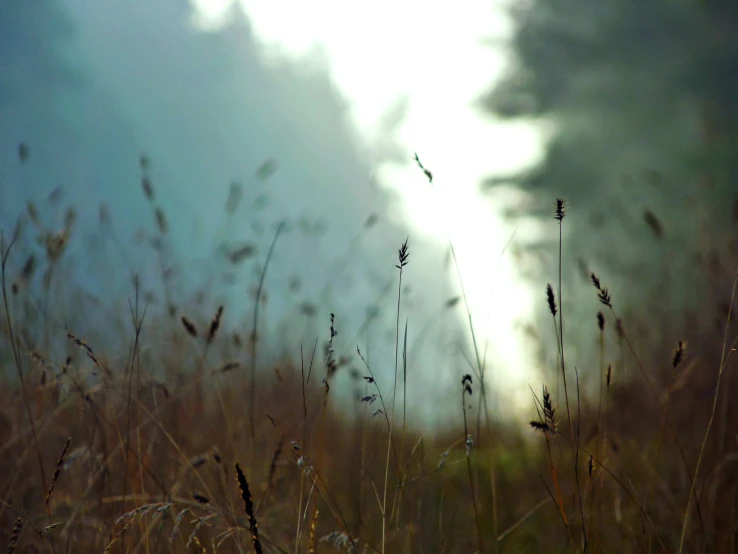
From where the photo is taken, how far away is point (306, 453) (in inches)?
67.9

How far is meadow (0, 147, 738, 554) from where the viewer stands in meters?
1.44

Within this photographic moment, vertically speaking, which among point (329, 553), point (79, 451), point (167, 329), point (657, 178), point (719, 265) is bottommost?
point (329, 553)

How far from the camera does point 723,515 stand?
2059 millimetres

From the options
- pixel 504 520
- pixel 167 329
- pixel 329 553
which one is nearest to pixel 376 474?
pixel 504 520

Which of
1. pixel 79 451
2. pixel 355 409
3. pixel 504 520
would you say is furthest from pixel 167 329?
pixel 504 520

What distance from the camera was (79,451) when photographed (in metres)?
1.57

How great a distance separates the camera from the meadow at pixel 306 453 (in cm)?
144

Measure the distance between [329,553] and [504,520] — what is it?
2.46ft

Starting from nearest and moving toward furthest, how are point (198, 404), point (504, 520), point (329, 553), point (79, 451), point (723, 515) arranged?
point (79, 451), point (329, 553), point (723, 515), point (504, 520), point (198, 404)

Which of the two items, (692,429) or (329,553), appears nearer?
(329,553)

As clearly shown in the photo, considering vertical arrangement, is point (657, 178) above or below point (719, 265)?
above

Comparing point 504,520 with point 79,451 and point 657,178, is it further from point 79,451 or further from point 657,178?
point 657,178

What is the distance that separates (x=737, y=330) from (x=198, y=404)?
301 cm

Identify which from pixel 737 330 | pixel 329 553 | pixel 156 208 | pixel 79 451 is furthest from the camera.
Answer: pixel 737 330
